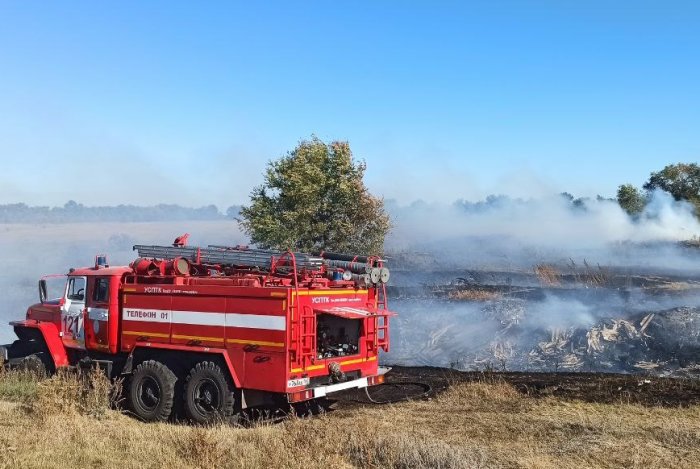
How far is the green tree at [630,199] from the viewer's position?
51.0 meters

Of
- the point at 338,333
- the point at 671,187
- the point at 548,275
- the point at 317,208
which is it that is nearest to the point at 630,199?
the point at 671,187

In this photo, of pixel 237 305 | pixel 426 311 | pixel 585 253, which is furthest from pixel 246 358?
pixel 585 253

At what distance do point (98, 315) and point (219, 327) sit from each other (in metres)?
3.35

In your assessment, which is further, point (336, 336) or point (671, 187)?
point (671, 187)

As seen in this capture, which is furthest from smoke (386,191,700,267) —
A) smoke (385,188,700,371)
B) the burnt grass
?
the burnt grass

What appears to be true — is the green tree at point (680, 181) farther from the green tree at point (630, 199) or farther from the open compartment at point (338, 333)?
the open compartment at point (338, 333)

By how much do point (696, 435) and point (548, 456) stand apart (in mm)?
2485

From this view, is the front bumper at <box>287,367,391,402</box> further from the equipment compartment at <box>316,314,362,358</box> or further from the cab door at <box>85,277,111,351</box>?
the cab door at <box>85,277,111,351</box>

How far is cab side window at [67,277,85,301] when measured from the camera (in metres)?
13.1

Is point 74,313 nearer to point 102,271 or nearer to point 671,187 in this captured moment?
point 102,271

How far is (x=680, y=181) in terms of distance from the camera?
5878 cm

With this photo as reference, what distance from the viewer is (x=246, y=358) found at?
10.4 metres

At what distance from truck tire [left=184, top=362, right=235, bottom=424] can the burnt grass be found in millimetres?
2695

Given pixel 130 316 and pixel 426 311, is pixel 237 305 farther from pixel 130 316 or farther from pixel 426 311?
pixel 426 311
